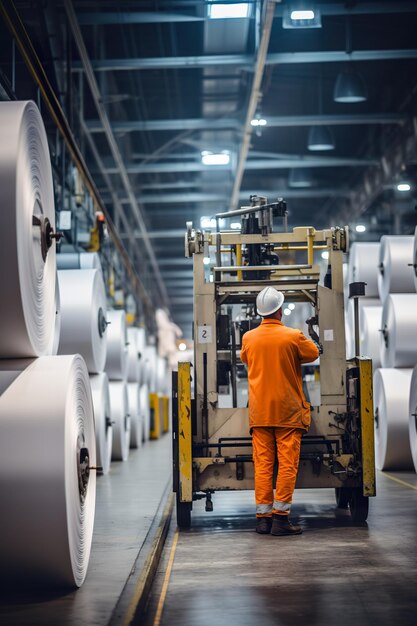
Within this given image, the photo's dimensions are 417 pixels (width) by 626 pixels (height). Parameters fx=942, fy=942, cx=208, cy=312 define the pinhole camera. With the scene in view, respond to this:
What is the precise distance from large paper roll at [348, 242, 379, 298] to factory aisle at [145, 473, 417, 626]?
17.1 ft

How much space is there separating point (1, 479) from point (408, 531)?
3.68m

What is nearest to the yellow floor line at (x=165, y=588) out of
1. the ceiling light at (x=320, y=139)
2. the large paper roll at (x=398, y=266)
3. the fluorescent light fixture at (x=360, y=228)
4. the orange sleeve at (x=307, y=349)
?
the orange sleeve at (x=307, y=349)

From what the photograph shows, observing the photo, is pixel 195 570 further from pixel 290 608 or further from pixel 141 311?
pixel 141 311

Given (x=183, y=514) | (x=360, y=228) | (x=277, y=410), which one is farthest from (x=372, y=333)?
(x=360, y=228)

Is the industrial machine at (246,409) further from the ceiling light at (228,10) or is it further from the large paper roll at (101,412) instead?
the ceiling light at (228,10)

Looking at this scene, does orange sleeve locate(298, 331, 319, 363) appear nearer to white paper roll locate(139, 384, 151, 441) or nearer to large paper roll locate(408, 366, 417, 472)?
large paper roll locate(408, 366, 417, 472)

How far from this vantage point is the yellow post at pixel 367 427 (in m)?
7.35

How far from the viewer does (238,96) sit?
15383 mm

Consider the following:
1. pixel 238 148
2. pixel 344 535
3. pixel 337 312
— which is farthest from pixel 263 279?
pixel 238 148

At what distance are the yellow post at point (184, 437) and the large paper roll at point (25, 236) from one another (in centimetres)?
200

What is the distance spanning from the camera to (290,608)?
4766 mm

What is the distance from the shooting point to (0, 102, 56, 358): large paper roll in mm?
4621

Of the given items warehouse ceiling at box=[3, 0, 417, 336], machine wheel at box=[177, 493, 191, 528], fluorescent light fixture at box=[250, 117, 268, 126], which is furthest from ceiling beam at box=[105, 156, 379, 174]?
machine wheel at box=[177, 493, 191, 528]

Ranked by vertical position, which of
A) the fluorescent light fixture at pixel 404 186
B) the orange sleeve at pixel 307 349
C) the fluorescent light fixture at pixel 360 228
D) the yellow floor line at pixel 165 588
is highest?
the fluorescent light fixture at pixel 404 186
